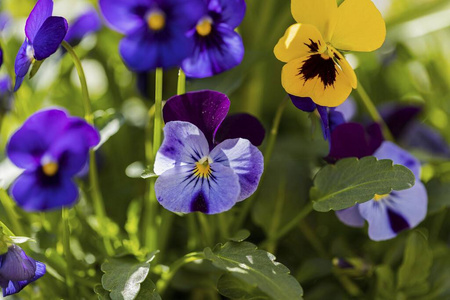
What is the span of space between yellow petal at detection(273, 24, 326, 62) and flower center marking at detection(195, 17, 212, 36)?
7cm

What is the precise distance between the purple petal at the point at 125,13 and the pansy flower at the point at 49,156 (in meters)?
0.09

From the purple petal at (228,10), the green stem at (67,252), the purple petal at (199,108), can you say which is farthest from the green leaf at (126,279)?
the purple petal at (228,10)

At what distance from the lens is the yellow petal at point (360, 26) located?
52 cm

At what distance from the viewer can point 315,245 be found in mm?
759

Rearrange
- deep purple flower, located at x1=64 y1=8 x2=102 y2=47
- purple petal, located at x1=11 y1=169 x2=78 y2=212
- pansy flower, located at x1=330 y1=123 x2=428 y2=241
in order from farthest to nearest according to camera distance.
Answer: deep purple flower, located at x1=64 y1=8 x2=102 y2=47 → pansy flower, located at x1=330 y1=123 x2=428 y2=241 → purple petal, located at x1=11 y1=169 x2=78 y2=212

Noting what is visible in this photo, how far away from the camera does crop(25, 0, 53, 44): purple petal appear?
0.50m

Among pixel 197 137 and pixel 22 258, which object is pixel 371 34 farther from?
pixel 22 258

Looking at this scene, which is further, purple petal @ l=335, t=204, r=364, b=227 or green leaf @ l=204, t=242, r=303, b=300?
purple petal @ l=335, t=204, r=364, b=227

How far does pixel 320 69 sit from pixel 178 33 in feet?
0.47

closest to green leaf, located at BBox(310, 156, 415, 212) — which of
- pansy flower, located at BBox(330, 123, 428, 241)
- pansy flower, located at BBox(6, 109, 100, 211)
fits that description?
pansy flower, located at BBox(330, 123, 428, 241)

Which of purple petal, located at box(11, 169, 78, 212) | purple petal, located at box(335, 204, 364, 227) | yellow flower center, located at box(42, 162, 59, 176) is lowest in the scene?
purple petal, located at box(335, 204, 364, 227)

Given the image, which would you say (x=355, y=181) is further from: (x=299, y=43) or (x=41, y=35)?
(x=41, y=35)

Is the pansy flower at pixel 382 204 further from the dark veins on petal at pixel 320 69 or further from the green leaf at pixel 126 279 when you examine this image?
the green leaf at pixel 126 279

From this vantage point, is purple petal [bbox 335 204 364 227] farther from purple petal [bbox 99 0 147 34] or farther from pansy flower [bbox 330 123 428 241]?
purple petal [bbox 99 0 147 34]
